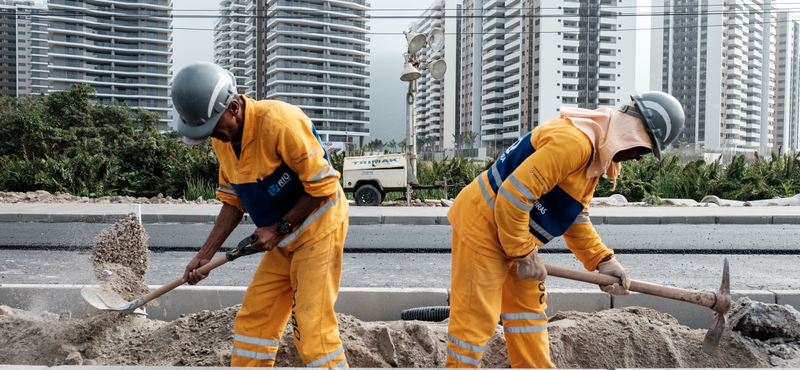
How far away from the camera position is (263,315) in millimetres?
2777

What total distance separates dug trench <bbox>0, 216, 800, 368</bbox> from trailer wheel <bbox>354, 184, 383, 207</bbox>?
999cm

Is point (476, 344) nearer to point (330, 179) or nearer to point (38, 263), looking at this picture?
point (330, 179)

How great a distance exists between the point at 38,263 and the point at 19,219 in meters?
5.39

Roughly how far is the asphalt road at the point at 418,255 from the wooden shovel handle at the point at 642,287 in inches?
104

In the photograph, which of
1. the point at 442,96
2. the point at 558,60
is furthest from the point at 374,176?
the point at 442,96

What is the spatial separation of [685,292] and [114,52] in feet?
431

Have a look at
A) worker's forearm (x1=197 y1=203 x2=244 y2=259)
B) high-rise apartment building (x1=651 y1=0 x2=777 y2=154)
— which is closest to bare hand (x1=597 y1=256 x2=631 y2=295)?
worker's forearm (x1=197 y1=203 x2=244 y2=259)

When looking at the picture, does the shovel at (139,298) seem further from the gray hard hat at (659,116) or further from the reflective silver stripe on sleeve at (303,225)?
the gray hard hat at (659,116)

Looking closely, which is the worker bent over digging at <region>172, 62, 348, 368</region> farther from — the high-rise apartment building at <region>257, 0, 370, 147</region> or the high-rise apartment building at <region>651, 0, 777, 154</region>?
the high-rise apartment building at <region>651, 0, 777, 154</region>

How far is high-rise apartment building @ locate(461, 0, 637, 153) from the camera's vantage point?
104625mm

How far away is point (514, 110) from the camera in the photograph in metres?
113

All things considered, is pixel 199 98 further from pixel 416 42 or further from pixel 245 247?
pixel 416 42

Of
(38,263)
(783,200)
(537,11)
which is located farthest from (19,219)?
(537,11)

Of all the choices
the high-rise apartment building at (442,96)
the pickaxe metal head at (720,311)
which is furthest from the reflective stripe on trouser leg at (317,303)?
the high-rise apartment building at (442,96)
